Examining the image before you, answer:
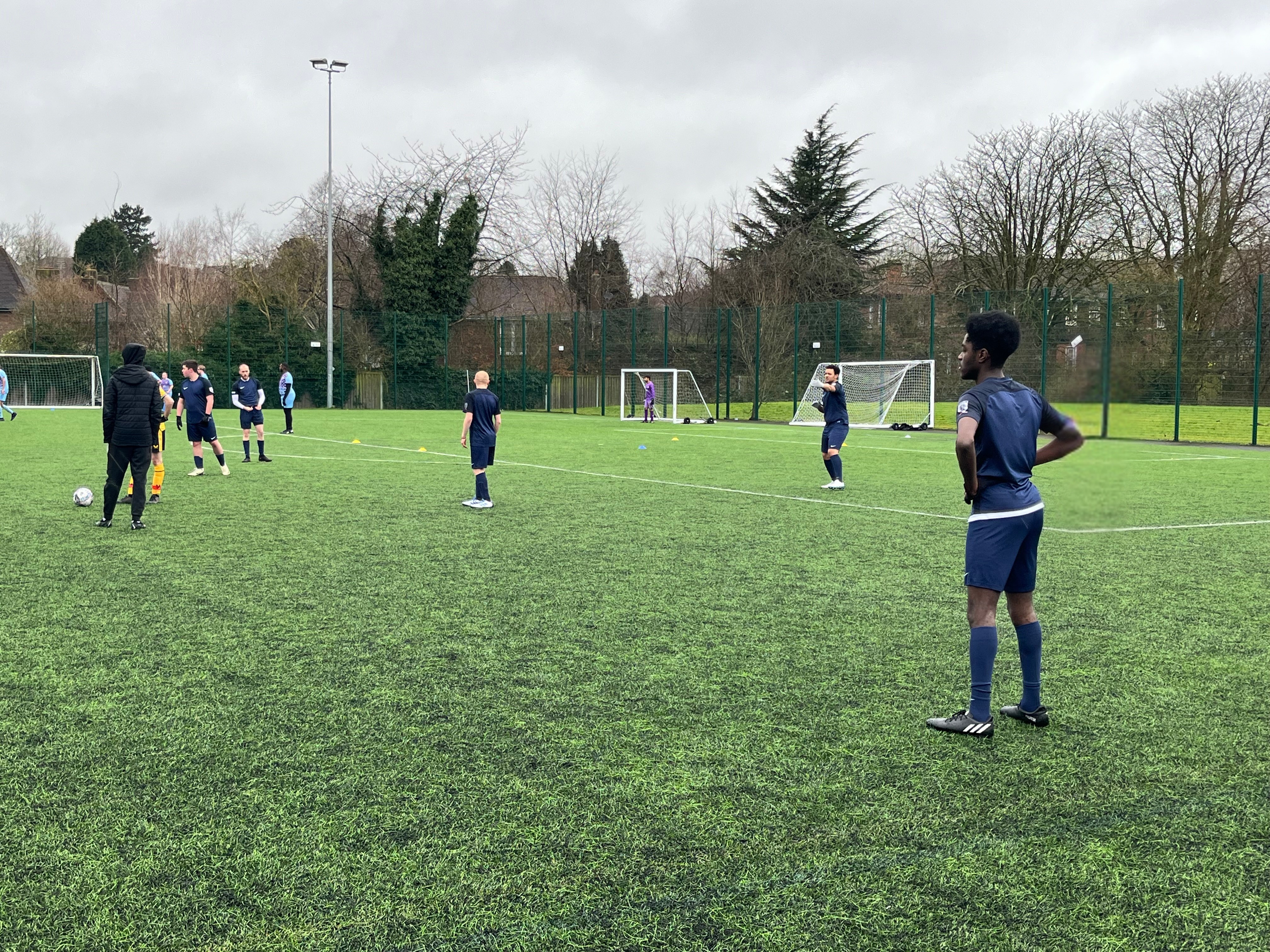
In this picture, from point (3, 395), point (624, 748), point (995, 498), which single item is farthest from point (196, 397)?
point (3, 395)

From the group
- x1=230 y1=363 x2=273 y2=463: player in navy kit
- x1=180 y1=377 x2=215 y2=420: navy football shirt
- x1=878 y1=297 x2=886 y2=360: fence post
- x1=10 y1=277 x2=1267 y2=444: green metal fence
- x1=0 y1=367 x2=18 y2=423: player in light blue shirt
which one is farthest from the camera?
x1=878 y1=297 x2=886 y2=360: fence post

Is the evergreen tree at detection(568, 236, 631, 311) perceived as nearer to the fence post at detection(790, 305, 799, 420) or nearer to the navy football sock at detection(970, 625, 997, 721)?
the fence post at detection(790, 305, 799, 420)

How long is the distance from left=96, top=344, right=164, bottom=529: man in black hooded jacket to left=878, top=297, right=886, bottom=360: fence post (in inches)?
1078

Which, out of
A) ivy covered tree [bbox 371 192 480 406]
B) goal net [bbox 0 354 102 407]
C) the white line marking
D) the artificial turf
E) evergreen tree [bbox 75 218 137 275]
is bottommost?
the artificial turf

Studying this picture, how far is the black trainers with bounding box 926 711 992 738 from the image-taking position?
475 centimetres

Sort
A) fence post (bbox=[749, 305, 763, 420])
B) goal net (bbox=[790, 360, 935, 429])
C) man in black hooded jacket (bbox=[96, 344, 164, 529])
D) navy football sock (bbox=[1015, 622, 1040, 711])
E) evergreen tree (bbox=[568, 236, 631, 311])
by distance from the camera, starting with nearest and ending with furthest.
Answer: navy football sock (bbox=[1015, 622, 1040, 711]), man in black hooded jacket (bbox=[96, 344, 164, 529]), goal net (bbox=[790, 360, 935, 429]), fence post (bbox=[749, 305, 763, 420]), evergreen tree (bbox=[568, 236, 631, 311])

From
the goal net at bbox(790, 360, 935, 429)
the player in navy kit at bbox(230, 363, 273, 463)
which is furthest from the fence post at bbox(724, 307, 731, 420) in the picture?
the player in navy kit at bbox(230, 363, 273, 463)

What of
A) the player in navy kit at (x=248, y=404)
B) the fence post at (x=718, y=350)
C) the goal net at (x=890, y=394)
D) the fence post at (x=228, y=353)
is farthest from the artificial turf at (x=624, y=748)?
the fence post at (x=228, y=353)

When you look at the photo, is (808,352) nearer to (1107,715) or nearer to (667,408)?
(667,408)

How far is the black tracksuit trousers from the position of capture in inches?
432

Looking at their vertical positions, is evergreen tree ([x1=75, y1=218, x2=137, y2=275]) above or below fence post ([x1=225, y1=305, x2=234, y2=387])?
above

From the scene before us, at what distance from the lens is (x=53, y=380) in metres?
45.4

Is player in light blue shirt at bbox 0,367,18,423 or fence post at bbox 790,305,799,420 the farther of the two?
fence post at bbox 790,305,799,420

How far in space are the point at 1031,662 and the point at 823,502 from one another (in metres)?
9.10
